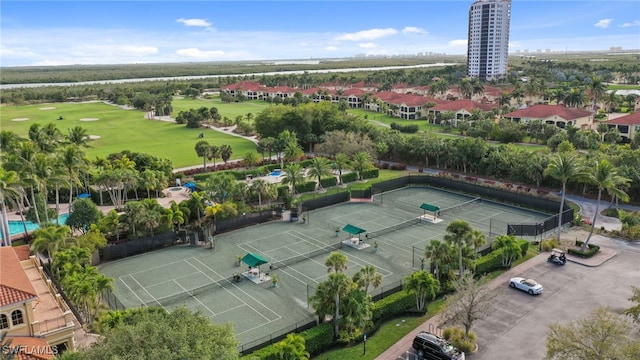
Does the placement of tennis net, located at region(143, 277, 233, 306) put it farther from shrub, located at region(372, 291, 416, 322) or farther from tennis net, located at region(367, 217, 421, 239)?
tennis net, located at region(367, 217, 421, 239)

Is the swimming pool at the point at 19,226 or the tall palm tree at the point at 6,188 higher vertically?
the tall palm tree at the point at 6,188

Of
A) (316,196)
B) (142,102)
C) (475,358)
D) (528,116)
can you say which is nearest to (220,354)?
(475,358)

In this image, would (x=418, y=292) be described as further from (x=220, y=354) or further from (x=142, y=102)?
(x=142, y=102)

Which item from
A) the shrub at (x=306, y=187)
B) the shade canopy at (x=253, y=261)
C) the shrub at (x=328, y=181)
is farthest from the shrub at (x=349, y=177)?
the shade canopy at (x=253, y=261)

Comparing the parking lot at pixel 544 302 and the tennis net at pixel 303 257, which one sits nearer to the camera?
the parking lot at pixel 544 302

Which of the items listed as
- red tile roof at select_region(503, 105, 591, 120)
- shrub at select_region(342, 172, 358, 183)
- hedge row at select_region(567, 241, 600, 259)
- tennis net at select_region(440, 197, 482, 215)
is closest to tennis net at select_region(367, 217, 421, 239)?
tennis net at select_region(440, 197, 482, 215)

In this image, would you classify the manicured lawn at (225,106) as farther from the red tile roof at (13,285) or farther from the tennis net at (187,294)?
the red tile roof at (13,285)
